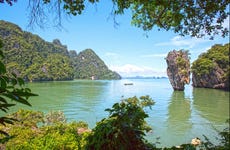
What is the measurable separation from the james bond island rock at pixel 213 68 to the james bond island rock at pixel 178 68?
8.10 metres

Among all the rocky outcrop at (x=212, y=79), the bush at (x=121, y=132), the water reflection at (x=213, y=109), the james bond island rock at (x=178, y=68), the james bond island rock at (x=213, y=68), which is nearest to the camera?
the bush at (x=121, y=132)

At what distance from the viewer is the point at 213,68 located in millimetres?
62156

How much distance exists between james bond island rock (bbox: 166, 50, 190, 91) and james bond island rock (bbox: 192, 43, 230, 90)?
8104mm

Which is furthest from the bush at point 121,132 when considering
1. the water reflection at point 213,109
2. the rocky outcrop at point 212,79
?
the rocky outcrop at point 212,79

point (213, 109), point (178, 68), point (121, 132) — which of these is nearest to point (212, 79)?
point (178, 68)

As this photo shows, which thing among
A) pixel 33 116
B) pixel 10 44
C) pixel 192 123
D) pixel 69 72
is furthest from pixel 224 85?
pixel 10 44

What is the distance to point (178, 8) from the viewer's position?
4.07 meters

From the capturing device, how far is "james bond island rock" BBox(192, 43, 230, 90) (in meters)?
60.1

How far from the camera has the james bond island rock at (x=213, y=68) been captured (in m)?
60.1

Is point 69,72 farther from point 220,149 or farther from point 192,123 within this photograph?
point 220,149

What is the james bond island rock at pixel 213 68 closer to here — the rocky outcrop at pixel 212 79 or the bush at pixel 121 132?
the rocky outcrop at pixel 212 79

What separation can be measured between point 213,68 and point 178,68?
12472 millimetres

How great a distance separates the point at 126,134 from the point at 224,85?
212 ft

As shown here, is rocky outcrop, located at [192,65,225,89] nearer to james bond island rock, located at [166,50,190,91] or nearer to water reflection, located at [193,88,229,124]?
james bond island rock, located at [166,50,190,91]
